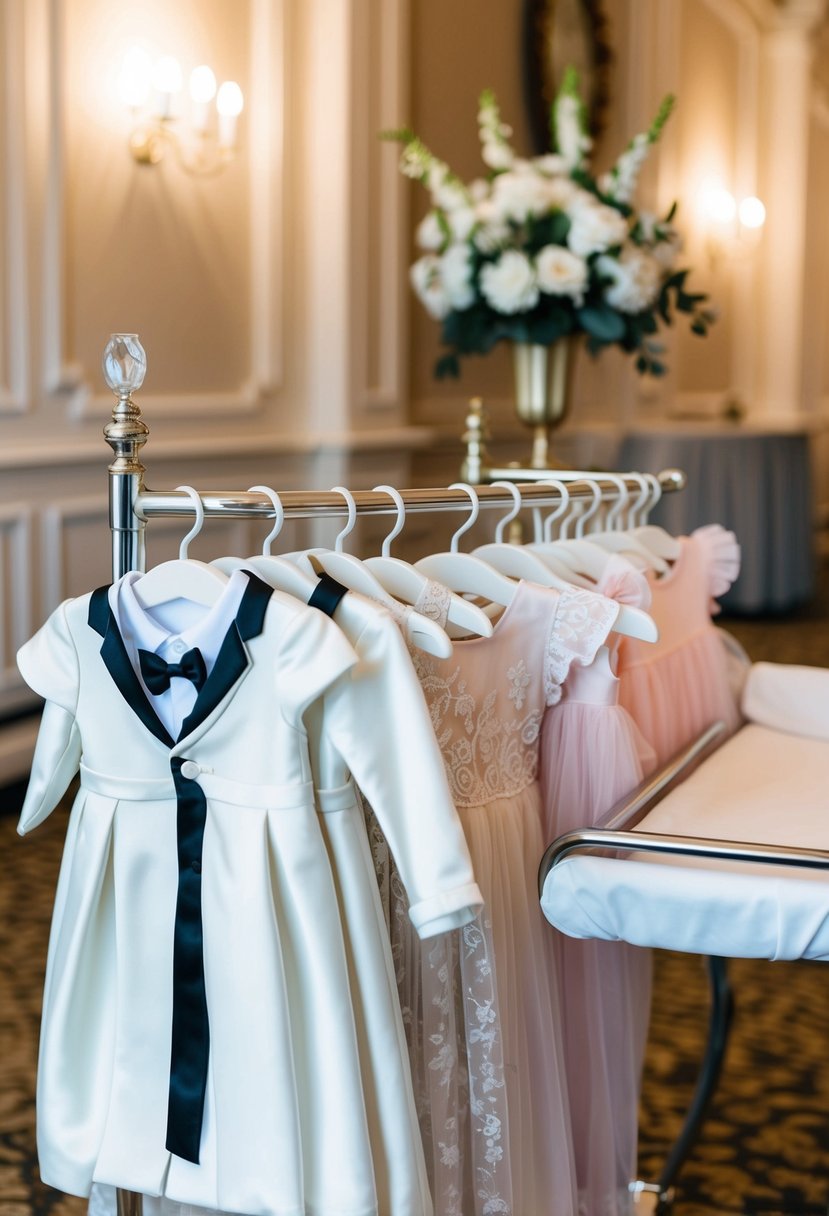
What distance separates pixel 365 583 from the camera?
4.31ft

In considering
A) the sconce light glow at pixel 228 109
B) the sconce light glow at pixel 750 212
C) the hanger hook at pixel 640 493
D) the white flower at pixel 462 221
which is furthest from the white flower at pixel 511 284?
the sconce light glow at pixel 750 212

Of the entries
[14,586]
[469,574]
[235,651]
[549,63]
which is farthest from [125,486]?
[549,63]

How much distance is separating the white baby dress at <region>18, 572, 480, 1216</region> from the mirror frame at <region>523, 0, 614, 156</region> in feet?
16.1

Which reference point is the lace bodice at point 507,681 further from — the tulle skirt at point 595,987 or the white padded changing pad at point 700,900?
the white padded changing pad at point 700,900

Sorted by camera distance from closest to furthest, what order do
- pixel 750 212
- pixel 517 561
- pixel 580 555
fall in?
pixel 517 561
pixel 580 555
pixel 750 212

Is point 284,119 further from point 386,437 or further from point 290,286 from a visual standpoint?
point 386,437

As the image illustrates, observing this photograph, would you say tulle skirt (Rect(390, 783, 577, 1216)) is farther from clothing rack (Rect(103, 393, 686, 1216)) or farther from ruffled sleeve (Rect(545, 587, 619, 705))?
clothing rack (Rect(103, 393, 686, 1216))

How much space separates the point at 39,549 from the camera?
349 centimetres

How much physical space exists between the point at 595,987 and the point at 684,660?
0.48 metres

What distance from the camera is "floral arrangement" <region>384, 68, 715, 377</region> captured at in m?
3.14

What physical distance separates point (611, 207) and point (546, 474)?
122cm

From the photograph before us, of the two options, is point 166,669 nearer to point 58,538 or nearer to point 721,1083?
point 721,1083

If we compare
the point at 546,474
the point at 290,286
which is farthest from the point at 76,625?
the point at 290,286

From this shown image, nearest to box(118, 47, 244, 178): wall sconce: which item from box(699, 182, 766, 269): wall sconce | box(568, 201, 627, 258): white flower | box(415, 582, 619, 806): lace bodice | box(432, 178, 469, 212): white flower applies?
box(432, 178, 469, 212): white flower
